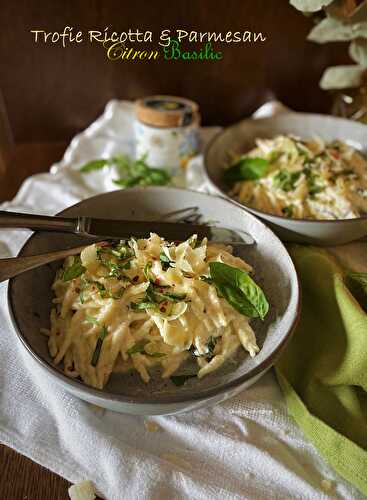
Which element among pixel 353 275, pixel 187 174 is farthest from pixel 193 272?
pixel 187 174

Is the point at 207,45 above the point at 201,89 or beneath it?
above

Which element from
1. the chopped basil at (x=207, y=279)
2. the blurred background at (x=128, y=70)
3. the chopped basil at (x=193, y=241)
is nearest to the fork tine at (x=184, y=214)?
the chopped basil at (x=193, y=241)

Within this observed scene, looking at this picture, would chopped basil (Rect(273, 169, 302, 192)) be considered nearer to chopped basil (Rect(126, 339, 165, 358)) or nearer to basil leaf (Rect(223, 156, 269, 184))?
basil leaf (Rect(223, 156, 269, 184))

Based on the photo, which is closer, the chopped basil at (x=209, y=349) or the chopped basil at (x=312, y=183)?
the chopped basil at (x=209, y=349)

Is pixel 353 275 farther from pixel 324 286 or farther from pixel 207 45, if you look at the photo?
pixel 207 45

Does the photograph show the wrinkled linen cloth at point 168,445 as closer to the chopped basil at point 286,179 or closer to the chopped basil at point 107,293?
the chopped basil at point 107,293

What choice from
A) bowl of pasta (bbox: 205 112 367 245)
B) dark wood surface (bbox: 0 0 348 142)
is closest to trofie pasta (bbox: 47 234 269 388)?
bowl of pasta (bbox: 205 112 367 245)

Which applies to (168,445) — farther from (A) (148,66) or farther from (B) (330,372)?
(A) (148,66)
